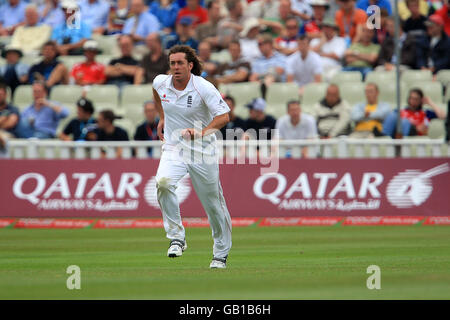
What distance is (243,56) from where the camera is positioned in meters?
19.8

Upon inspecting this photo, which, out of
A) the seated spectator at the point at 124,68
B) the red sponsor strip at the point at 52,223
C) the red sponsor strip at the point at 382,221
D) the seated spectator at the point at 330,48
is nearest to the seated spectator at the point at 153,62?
the seated spectator at the point at 124,68

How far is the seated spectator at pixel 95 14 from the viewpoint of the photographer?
69.6 ft

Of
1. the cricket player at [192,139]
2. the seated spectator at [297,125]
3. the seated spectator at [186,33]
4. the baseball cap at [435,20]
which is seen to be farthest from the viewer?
the seated spectator at [186,33]

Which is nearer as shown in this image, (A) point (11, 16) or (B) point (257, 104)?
(B) point (257, 104)

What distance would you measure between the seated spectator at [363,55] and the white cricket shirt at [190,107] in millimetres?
9694

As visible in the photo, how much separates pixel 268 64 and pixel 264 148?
3.50 metres

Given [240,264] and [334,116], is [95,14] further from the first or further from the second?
[240,264]

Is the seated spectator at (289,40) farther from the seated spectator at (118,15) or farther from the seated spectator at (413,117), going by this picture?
the seated spectator at (118,15)

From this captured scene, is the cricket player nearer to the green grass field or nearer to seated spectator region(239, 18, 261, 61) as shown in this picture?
the green grass field

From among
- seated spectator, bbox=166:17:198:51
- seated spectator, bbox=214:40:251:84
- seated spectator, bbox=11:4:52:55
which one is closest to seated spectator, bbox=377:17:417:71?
seated spectator, bbox=214:40:251:84

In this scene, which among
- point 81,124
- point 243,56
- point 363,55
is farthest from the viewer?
point 243,56

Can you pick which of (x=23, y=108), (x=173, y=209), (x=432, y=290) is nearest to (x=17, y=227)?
(x=23, y=108)

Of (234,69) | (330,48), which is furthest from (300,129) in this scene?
(330,48)

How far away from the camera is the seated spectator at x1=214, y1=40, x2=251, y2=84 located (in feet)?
63.1
